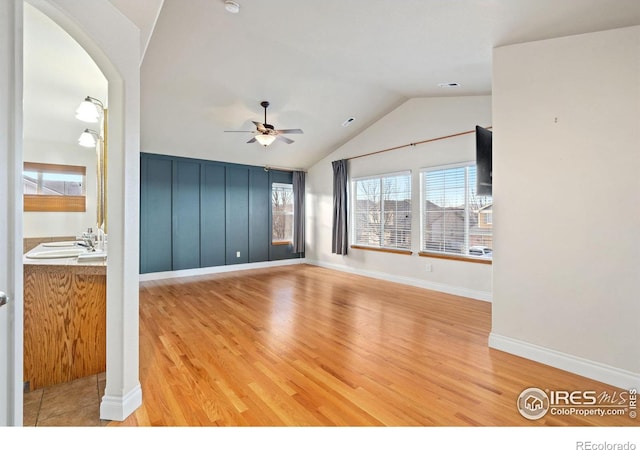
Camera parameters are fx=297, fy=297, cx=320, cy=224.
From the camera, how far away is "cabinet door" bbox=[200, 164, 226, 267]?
242 inches

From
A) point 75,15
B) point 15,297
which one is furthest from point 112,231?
point 75,15

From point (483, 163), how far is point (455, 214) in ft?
5.57

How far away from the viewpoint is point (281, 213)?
24.2 feet

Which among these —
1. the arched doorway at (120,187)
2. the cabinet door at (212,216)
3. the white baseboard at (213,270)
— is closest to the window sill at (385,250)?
the white baseboard at (213,270)

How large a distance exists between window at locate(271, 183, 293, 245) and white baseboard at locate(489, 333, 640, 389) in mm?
5314

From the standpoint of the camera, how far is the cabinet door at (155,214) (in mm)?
5453

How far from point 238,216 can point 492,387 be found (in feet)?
18.4

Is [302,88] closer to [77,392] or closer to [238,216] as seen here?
[238,216]

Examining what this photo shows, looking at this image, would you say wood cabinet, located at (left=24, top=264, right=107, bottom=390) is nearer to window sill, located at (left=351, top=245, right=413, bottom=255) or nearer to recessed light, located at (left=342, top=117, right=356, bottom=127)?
window sill, located at (left=351, top=245, right=413, bottom=255)

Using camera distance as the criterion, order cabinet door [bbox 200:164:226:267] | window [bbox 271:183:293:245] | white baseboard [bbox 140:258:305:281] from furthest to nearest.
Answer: window [bbox 271:183:293:245] → cabinet door [bbox 200:164:226:267] → white baseboard [bbox 140:258:305:281]

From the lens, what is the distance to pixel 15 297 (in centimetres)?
111

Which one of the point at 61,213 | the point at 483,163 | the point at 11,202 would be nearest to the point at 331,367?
the point at 11,202

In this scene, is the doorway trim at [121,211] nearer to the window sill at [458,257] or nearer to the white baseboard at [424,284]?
the window sill at [458,257]

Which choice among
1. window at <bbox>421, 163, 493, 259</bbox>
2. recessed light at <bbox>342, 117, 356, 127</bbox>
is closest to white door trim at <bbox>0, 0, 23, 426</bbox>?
window at <bbox>421, 163, 493, 259</bbox>
